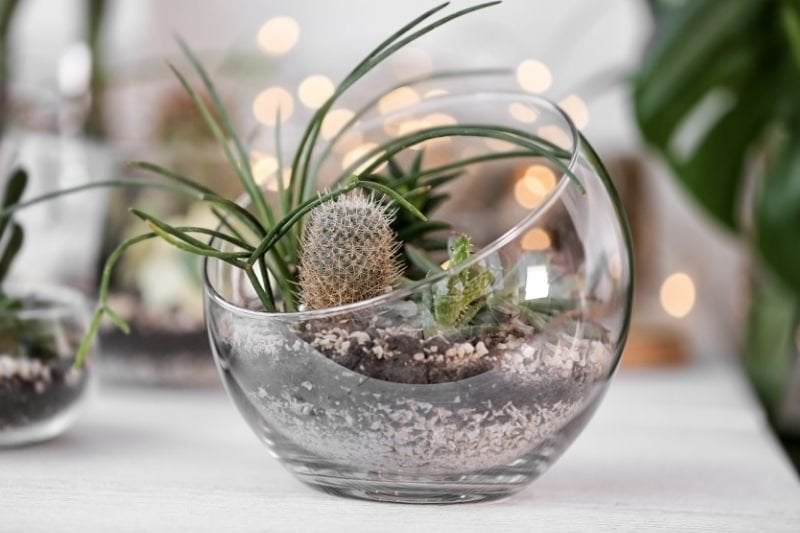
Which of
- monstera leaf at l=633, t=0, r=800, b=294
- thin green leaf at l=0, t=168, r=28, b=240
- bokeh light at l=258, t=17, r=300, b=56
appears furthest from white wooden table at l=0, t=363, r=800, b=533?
bokeh light at l=258, t=17, r=300, b=56

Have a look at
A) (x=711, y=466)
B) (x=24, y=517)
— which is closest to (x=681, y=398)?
(x=711, y=466)

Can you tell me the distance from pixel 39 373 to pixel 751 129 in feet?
2.50

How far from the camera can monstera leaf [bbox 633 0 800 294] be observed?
0.89m

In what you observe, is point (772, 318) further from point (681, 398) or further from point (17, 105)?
point (17, 105)

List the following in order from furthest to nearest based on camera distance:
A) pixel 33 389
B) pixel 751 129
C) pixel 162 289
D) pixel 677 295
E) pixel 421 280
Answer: pixel 677 295
pixel 751 129
pixel 162 289
pixel 33 389
pixel 421 280

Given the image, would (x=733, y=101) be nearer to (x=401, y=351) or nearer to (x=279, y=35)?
(x=279, y=35)

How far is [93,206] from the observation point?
0.83 metres

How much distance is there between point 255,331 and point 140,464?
0.16m

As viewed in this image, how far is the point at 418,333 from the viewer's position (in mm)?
398

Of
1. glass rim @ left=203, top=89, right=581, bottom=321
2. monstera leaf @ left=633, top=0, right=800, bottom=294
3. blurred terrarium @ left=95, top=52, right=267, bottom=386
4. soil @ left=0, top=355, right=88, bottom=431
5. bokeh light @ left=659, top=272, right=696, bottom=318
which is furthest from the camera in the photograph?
bokeh light @ left=659, top=272, right=696, bottom=318

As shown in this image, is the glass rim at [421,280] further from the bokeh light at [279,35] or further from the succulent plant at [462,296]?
the bokeh light at [279,35]

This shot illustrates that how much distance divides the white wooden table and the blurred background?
157 millimetres

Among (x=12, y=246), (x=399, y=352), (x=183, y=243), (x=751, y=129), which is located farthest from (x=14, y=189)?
(x=751, y=129)

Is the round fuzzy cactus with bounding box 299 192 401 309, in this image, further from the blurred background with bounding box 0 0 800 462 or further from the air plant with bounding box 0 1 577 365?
the blurred background with bounding box 0 0 800 462
